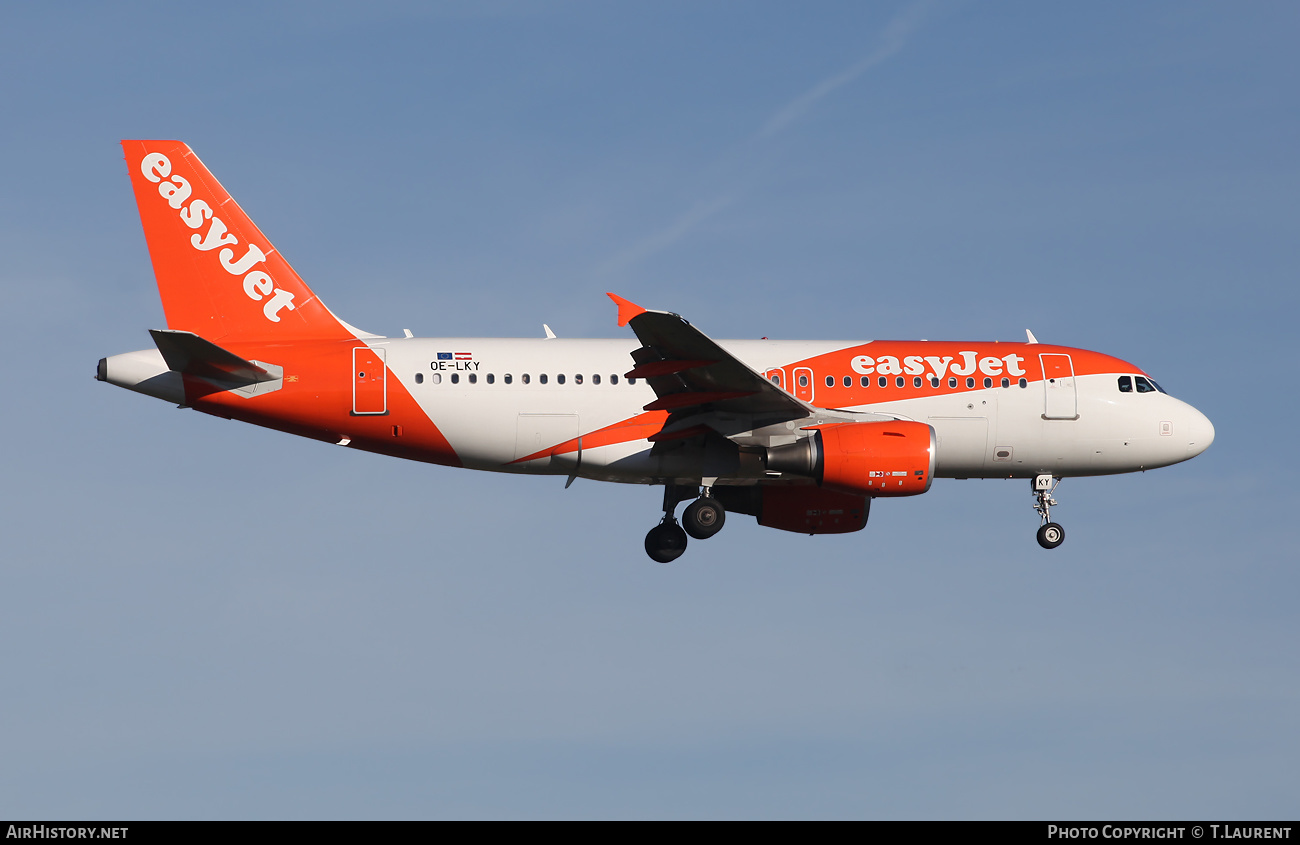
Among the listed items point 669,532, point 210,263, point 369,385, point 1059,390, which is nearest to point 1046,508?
point 1059,390

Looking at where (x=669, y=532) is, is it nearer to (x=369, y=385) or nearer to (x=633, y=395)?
(x=633, y=395)

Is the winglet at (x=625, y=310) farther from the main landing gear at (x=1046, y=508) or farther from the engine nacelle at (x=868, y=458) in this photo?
the main landing gear at (x=1046, y=508)

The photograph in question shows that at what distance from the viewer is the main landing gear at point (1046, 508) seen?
3356 centimetres

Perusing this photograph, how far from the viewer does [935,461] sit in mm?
31203

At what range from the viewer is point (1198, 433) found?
3428 centimetres

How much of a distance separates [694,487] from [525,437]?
4.36 m

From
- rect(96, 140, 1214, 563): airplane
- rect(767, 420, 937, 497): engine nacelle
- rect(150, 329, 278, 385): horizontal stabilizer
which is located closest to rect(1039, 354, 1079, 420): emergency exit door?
rect(96, 140, 1214, 563): airplane

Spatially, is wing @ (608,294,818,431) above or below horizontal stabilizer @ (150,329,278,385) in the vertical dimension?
below

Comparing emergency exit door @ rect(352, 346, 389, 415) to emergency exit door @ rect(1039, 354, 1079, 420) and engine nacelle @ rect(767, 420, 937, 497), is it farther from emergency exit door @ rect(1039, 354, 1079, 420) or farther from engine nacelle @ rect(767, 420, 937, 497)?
emergency exit door @ rect(1039, 354, 1079, 420)

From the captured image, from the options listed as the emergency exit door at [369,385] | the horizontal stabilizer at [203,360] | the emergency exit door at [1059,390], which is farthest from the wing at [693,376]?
the horizontal stabilizer at [203,360]

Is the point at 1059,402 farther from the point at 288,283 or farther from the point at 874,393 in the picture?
the point at 288,283

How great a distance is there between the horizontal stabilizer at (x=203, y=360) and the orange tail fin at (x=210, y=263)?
5.35ft

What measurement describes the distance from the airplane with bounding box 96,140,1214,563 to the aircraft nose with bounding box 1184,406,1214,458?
2.6 inches

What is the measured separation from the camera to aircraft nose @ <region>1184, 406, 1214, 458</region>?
1346 inches
